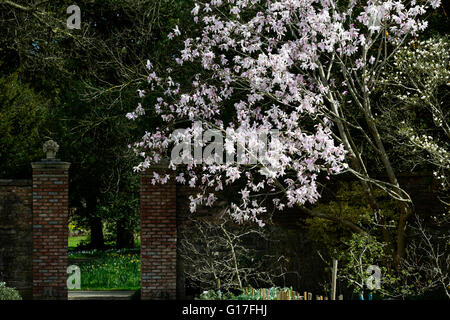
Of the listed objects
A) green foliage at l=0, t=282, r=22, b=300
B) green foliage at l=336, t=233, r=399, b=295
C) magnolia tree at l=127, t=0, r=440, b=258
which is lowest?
green foliage at l=0, t=282, r=22, b=300

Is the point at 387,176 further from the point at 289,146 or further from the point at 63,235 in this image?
the point at 63,235

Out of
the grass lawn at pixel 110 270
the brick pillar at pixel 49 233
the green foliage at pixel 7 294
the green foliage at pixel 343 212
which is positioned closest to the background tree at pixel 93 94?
the grass lawn at pixel 110 270

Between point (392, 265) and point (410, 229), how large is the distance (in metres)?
0.85

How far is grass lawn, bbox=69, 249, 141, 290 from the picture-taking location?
16.0m

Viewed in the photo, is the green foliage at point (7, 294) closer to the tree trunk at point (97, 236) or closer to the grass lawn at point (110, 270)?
the grass lawn at point (110, 270)

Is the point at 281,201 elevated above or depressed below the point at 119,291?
above

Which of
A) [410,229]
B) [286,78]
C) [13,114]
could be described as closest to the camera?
[286,78]

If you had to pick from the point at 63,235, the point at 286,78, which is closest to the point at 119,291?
the point at 63,235

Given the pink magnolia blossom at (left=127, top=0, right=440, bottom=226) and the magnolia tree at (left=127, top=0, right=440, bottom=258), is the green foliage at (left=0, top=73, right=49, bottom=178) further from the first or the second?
the pink magnolia blossom at (left=127, top=0, right=440, bottom=226)

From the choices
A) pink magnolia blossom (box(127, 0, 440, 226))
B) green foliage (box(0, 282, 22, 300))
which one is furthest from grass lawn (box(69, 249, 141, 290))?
pink magnolia blossom (box(127, 0, 440, 226))

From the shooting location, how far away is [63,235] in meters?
11.6

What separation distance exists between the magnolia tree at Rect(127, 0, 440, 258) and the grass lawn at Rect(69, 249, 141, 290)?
5.42 m

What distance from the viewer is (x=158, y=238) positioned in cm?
1166

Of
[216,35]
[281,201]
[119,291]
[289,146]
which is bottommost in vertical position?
[119,291]
